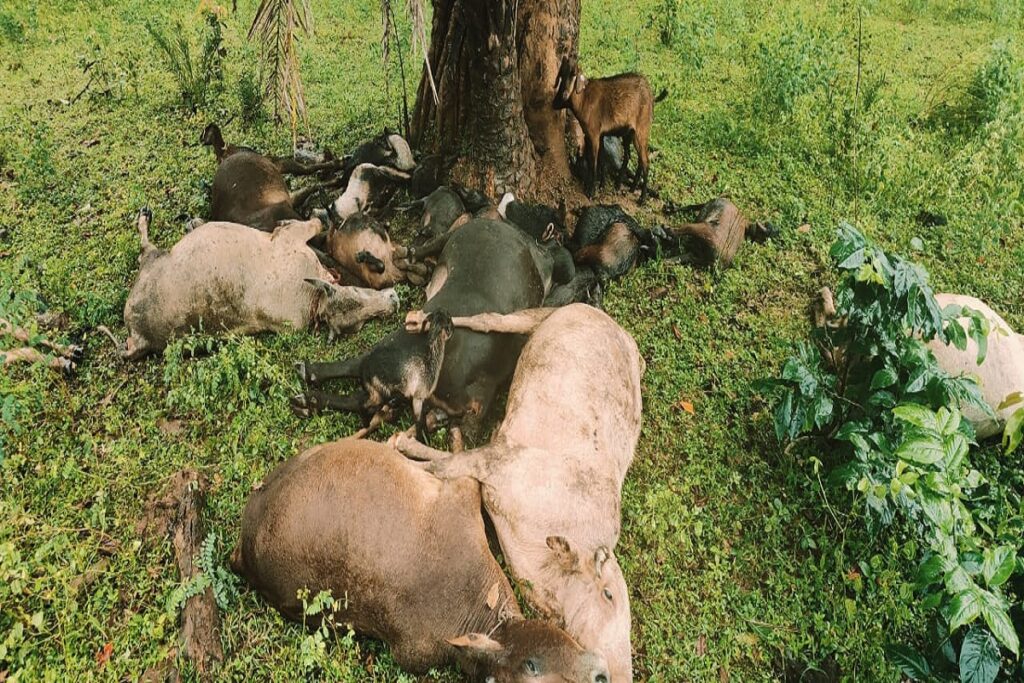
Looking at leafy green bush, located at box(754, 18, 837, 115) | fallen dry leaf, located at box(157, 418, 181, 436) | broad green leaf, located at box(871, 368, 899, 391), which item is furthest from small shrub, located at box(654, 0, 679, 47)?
fallen dry leaf, located at box(157, 418, 181, 436)

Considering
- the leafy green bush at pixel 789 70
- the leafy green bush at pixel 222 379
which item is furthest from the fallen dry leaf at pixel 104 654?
the leafy green bush at pixel 789 70

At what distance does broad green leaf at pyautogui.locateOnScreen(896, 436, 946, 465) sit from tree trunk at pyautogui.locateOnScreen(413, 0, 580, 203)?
3.94m

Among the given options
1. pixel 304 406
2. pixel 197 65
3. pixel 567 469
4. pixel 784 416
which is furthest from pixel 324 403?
pixel 197 65

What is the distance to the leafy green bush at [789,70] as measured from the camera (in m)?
7.52

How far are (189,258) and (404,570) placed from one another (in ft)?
10.0

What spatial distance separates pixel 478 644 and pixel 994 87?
7895 millimetres

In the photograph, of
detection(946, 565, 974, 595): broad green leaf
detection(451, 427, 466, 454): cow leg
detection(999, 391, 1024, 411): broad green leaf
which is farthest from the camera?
detection(451, 427, 466, 454): cow leg

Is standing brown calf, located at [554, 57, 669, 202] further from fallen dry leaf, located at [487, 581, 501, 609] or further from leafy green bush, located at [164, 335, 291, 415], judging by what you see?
fallen dry leaf, located at [487, 581, 501, 609]

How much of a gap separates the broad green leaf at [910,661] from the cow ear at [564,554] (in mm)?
1540

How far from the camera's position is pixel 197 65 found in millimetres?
8383

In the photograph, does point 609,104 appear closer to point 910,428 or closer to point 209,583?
point 910,428

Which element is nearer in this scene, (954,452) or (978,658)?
(978,658)

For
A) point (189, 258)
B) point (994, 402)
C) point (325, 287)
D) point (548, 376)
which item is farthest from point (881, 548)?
point (189, 258)

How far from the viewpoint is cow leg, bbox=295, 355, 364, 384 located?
4762 mm
